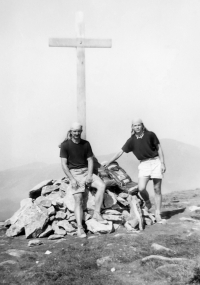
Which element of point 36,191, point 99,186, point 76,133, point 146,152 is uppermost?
point 76,133

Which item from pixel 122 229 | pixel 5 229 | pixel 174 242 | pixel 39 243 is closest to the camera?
pixel 174 242

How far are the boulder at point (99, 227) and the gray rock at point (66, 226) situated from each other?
0.42 m

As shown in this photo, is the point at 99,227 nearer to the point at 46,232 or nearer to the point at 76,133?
the point at 46,232

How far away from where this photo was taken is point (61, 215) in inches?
307

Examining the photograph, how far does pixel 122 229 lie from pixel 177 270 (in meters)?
Result: 2.85

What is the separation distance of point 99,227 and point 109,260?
1.90m

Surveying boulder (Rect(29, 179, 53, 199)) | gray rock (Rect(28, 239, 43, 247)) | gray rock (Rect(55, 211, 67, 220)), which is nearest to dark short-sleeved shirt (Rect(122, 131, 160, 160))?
gray rock (Rect(55, 211, 67, 220))

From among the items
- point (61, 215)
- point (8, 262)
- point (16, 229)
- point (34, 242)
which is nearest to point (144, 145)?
point (61, 215)

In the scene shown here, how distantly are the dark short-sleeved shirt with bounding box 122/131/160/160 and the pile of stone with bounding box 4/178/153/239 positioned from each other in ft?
4.01

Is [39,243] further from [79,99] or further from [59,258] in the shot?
[79,99]

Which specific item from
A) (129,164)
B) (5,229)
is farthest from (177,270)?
(129,164)

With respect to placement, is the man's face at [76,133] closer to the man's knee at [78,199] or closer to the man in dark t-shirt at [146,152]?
the man in dark t-shirt at [146,152]

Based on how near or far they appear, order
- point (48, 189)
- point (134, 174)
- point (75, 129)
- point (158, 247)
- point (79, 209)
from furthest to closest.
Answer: point (134, 174) → point (48, 189) → point (75, 129) → point (79, 209) → point (158, 247)

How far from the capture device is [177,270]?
454cm
